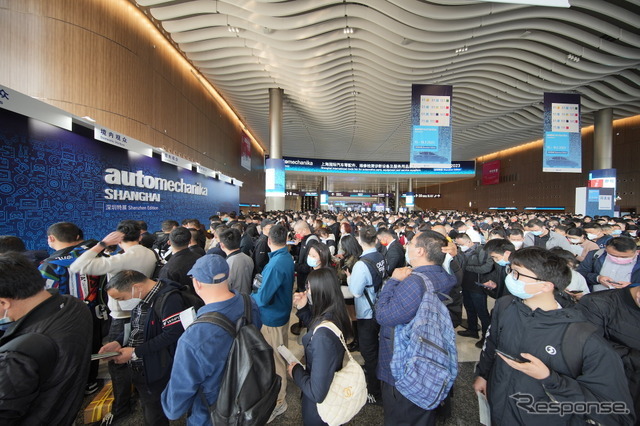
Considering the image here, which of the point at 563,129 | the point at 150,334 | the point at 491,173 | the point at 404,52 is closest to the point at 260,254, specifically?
the point at 150,334

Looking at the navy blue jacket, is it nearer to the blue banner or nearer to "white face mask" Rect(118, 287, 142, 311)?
"white face mask" Rect(118, 287, 142, 311)

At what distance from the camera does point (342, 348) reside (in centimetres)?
144

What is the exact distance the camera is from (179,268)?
2.53m

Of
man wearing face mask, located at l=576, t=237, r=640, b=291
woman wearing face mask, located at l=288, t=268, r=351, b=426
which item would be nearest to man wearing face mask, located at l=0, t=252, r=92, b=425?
woman wearing face mask, located at l=288, t=268, r=351, b=426

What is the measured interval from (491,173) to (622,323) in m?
30.4

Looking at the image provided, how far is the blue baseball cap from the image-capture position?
1.39m

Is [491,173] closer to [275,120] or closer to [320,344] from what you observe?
[275,120]

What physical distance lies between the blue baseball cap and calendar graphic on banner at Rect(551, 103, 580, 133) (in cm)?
1239

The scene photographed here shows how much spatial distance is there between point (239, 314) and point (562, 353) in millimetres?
1602

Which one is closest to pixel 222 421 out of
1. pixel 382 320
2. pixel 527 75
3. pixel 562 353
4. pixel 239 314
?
pixel 239 314

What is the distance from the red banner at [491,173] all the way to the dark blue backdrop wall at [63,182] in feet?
97.4

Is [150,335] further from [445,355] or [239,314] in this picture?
[445,355]

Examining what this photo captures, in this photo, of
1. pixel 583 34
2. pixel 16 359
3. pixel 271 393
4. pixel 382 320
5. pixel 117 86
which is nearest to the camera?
pixel 16 359

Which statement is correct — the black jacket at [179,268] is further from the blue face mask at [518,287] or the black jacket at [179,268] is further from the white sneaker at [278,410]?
the blue face mask at [518,287]
